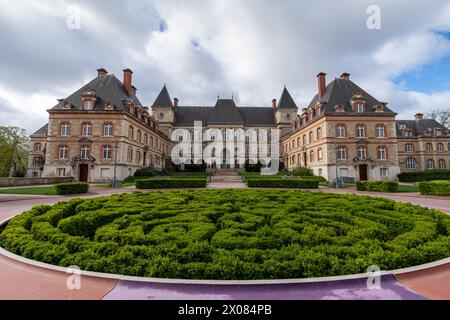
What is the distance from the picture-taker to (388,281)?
3453mm

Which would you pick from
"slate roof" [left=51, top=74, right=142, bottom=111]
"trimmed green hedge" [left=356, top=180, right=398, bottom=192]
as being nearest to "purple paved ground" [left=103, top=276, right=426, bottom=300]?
"trimmed green hedge" [left=356, top=180, right=398, bottom=192]

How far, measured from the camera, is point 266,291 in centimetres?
→ 316

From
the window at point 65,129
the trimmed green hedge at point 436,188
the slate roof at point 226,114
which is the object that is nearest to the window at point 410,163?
the slate roof at point 226,114

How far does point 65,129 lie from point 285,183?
28.9 metres

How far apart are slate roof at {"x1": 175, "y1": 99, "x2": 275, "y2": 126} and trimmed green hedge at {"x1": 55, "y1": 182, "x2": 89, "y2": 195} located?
96.0 ft

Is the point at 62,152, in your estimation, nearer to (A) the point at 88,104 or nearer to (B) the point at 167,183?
(A) the point at 88,104

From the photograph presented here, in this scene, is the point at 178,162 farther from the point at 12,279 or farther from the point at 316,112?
the point at 12,279

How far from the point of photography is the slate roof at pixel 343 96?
97.8ft

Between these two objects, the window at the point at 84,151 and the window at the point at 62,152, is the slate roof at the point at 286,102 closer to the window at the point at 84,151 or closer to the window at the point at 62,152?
the window at the point at 84,151

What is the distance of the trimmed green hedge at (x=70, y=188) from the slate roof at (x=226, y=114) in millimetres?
→ 29249

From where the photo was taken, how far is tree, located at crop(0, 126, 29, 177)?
4093 centimetres

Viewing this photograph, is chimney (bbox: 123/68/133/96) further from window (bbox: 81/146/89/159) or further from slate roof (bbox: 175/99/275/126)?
slate roof (bbox: 175/99/275/126)

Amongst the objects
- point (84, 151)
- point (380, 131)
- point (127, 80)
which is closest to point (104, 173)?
point (84, 151)
